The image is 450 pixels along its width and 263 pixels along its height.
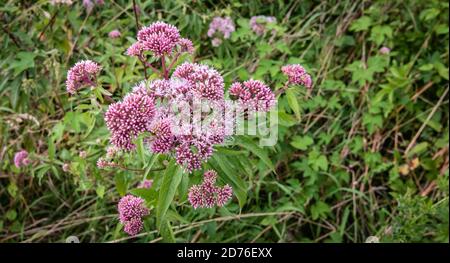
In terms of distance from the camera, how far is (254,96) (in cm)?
136

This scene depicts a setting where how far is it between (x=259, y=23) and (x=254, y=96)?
3.91 feet

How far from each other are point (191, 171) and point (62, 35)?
4.64ft

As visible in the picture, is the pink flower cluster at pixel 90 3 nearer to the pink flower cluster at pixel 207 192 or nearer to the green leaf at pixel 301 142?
the green leaf at pixel 301 142

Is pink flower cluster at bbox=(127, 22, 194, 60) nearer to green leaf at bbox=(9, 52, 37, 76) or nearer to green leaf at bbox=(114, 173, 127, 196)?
green leaf at bbox=(114, 173, 127, 196)

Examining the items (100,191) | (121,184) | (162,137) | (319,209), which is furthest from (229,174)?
(319,209)

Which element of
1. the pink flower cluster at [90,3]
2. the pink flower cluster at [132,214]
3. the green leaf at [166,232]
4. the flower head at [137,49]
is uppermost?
the pink flower cluster at [90,3]

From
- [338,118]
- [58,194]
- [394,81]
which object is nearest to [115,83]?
[58,194]

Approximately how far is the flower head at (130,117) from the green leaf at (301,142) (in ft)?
3.88

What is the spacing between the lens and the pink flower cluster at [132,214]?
4.65ft

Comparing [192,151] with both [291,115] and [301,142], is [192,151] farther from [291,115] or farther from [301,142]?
[301,142]

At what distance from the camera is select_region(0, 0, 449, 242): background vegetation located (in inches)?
87.2

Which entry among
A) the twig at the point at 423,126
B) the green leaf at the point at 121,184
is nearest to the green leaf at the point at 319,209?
the twig at the point at 423,126

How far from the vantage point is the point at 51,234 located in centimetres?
235

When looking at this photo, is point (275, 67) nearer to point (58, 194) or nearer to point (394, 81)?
point (394, 81)
